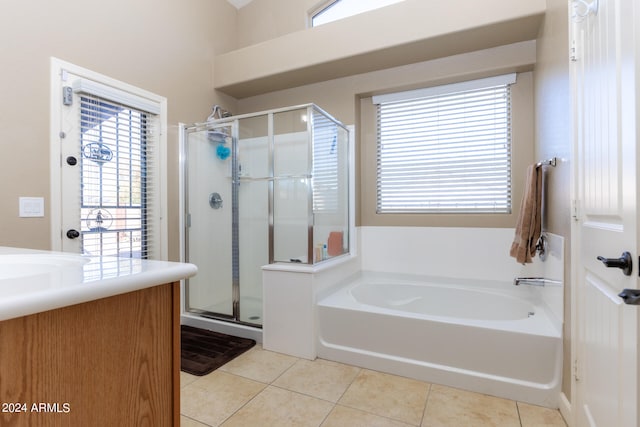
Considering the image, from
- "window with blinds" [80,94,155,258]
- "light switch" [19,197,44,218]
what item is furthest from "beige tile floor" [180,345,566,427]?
"light switch" [19,197,44,218]

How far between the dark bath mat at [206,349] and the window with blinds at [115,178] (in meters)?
0.84

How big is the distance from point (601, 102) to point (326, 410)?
6.28ft

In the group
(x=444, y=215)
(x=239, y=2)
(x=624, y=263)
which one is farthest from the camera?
(x=239, y=2)

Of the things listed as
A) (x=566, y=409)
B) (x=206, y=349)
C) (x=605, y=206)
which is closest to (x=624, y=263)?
(x=605, y=206)

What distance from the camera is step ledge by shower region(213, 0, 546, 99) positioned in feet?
7.89

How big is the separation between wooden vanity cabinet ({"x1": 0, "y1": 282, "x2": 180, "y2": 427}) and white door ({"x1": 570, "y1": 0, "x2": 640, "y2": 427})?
1305mm

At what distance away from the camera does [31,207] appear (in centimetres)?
205

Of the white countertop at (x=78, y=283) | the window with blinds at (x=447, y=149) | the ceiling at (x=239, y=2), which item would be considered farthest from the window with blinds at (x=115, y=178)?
the window with blinds at (x=447, y=149)

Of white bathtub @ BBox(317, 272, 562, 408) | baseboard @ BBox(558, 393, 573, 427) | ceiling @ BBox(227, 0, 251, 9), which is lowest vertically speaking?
baseboard @ BBox(558, 393, 573, 427)

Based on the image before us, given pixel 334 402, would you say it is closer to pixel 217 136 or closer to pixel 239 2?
pixel 217 136

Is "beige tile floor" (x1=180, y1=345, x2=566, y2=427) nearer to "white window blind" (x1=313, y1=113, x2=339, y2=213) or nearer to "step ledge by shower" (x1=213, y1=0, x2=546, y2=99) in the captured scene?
"white window blind" (x1=313, y1=113, x2=339, y2=213)

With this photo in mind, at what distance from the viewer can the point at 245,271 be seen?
10.1 ft

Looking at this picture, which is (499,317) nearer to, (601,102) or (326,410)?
(326,410)

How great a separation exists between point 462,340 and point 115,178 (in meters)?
2.76
